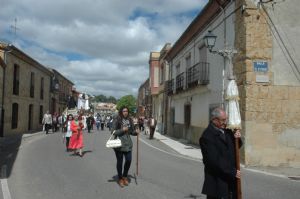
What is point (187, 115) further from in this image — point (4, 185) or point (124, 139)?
point (4, 185)

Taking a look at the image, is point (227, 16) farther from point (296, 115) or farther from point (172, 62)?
point (172, 62)

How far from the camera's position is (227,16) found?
550 inches

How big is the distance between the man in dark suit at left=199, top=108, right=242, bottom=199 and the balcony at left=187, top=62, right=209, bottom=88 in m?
12.4

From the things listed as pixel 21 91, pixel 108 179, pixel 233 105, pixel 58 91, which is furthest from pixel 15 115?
pixel 233 105

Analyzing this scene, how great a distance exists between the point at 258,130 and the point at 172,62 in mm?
15167

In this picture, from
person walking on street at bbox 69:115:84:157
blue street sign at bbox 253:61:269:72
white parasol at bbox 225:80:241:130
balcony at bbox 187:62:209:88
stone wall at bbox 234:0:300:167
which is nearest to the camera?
white parasol at bbox 225:80:241:130

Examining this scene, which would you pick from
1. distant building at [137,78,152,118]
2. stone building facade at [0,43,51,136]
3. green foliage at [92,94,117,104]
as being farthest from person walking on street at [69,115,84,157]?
green foliage at [92,94,117,104]

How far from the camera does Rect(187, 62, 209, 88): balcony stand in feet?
55.5

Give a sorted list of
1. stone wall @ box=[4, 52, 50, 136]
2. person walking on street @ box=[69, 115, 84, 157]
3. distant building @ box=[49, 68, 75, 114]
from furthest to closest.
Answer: distant building @ box=[49, 68, 75, 114]
stone wall @ box=[4, 52, 50, 136]
person walking on street @ box=[69, 115, 84, 157]

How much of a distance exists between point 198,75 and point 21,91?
13.6 meters

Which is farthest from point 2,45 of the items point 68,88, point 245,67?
point 68,88

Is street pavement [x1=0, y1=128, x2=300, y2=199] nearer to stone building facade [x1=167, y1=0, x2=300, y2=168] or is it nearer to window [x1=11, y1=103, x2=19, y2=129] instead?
stone building facade [x1=167, y1=0, x2=300, y2=168]

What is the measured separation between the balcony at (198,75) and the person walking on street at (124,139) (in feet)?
30.4

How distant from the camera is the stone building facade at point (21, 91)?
73.4 ft
